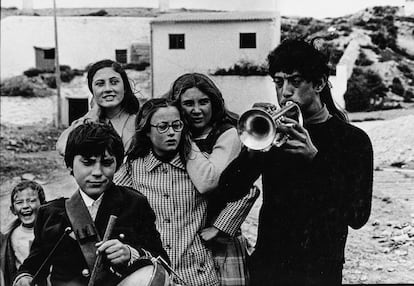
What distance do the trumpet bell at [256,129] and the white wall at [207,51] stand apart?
2.06 ft

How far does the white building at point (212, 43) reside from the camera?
12.3 ft

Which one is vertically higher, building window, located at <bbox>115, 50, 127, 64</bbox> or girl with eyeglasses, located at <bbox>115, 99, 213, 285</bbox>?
building window, located at <bbox>115, 50, 127, 64</bbox>

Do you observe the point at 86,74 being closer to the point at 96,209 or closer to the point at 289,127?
the point at 96,209

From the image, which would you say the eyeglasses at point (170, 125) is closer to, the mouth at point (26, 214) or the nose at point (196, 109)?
the nose at point (196, 109)

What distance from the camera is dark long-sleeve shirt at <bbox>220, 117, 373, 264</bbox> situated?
3297mm

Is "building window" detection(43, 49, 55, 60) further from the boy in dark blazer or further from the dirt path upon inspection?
the dirt path

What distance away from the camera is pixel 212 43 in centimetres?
383

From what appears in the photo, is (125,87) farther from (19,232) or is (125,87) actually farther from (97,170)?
(19,232)

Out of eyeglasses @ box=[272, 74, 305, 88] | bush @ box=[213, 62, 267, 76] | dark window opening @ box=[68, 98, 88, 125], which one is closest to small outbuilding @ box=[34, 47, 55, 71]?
dark window opening @ box=[68, 98, 88, 125]

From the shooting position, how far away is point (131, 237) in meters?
3.11

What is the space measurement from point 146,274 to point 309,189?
2.91 ft

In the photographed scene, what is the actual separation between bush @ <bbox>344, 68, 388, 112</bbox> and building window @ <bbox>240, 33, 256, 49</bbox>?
562 millimetres

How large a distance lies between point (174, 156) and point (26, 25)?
1351mm

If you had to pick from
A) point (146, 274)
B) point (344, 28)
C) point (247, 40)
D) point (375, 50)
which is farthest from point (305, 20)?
point (146, 274)
